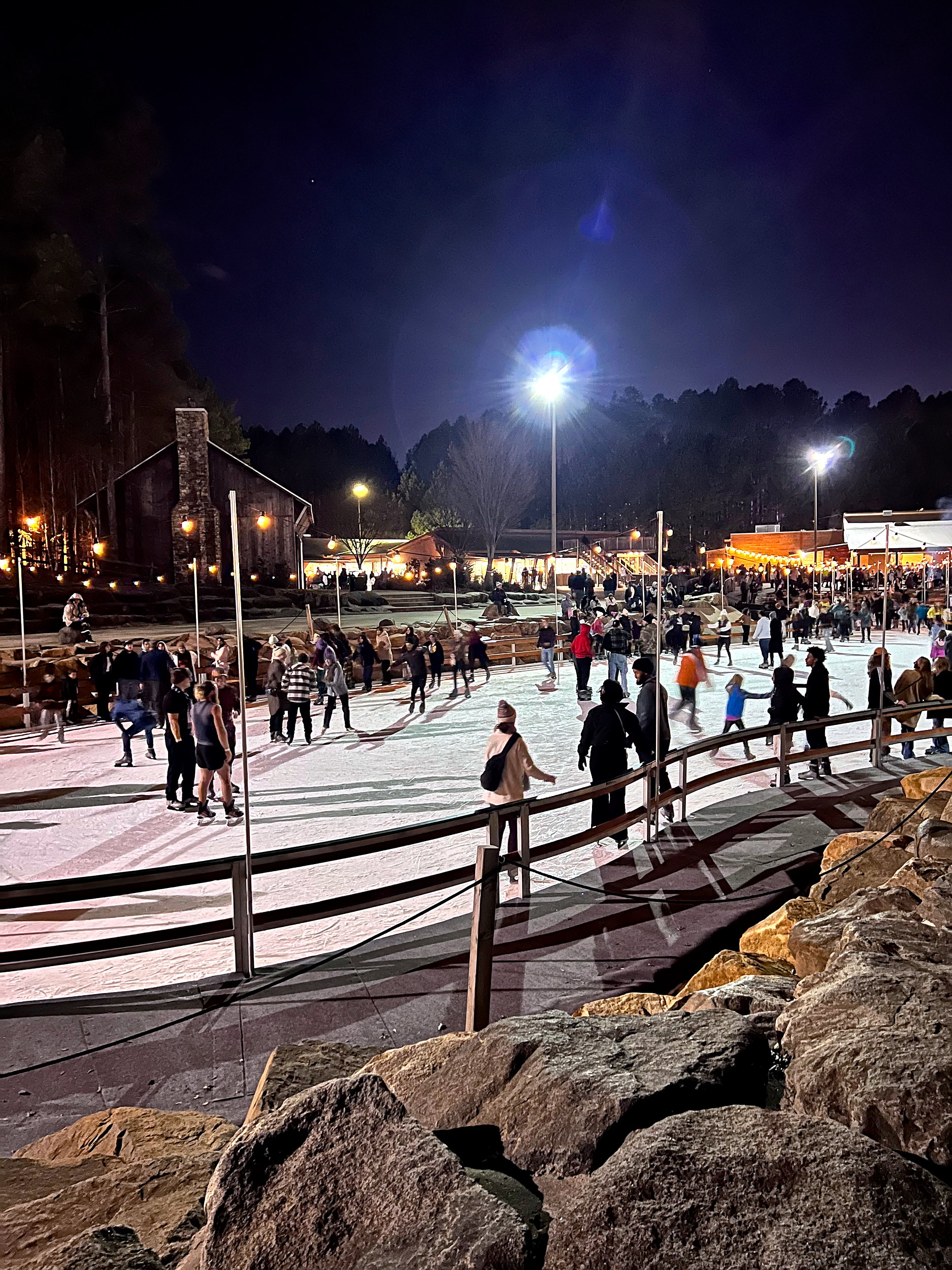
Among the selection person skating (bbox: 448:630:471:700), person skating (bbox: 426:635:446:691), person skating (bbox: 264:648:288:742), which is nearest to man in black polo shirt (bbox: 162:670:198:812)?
person skating (bbox: 264:648:288:742)

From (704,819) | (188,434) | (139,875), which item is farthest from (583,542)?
(139,875)

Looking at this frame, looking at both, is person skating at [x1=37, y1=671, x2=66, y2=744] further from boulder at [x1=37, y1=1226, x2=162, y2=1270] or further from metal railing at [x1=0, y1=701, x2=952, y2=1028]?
boulder at [x1=37, y1=1226, x2=162, y2=1270]

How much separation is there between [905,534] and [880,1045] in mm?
43559

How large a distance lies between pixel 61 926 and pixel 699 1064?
4.74 metres

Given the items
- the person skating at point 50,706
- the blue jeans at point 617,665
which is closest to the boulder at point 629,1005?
the blue jeans at point 617,665

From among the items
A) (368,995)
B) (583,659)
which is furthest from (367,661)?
(368,995)

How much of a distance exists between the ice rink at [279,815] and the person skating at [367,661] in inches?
80.1

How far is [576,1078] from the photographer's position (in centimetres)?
238

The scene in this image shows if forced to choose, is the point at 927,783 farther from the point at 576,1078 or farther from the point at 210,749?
the point at 210,749

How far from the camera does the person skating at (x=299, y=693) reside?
39.0 ft

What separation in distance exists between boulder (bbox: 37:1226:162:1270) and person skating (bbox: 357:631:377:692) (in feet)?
51.1

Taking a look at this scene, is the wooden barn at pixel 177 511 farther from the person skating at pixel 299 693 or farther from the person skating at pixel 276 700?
the person skating at pixel 299 693

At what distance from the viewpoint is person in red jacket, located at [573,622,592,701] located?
Answer: 15695 millimetres

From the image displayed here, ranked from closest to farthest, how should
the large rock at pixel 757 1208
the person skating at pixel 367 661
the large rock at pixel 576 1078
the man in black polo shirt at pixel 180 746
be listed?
the large rock at pixel 757 1208, the large rock at pixel 576 1078, the man in black polo shirt at pixel 180 746, the person skating at pixel 367 661
